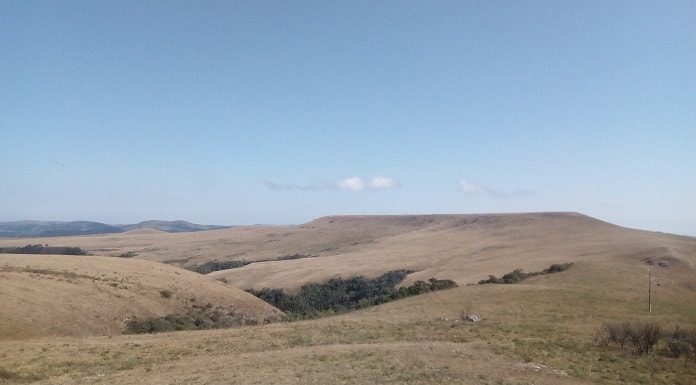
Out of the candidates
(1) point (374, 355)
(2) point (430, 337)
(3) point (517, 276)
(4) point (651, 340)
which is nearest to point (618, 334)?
(4) point (651, 340)

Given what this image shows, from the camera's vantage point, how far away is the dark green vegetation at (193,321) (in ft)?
121

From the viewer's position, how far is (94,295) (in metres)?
39.4

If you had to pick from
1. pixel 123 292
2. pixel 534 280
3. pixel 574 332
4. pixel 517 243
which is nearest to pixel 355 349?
pixel 574 332

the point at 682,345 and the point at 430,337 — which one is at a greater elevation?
the point at 682,345

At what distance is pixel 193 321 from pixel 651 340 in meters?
30.7

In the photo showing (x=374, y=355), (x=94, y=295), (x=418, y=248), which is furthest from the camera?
(x=418, y=248)

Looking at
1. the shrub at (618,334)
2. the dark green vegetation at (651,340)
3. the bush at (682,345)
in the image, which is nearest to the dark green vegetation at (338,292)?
the shrub at (618,334)

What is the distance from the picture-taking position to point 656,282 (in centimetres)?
5297

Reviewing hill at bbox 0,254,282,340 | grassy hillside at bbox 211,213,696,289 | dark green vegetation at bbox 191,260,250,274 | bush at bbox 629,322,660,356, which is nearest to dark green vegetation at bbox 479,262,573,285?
grassy hillside at bbox 211,213,696,289

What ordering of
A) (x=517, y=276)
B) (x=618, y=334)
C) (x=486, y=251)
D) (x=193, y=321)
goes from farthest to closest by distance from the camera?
1. (x=486, y=251)
2. (x=517, y=276)
3. (x=193, y=321)
4. (x=618, y=334)

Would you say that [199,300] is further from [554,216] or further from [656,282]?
[554,216]

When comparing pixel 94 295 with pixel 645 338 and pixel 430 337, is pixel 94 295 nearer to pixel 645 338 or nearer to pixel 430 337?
pixel 430 337

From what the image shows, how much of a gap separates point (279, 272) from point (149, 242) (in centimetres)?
10887

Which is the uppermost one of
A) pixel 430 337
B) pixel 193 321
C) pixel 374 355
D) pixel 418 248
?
pixel 418 248
